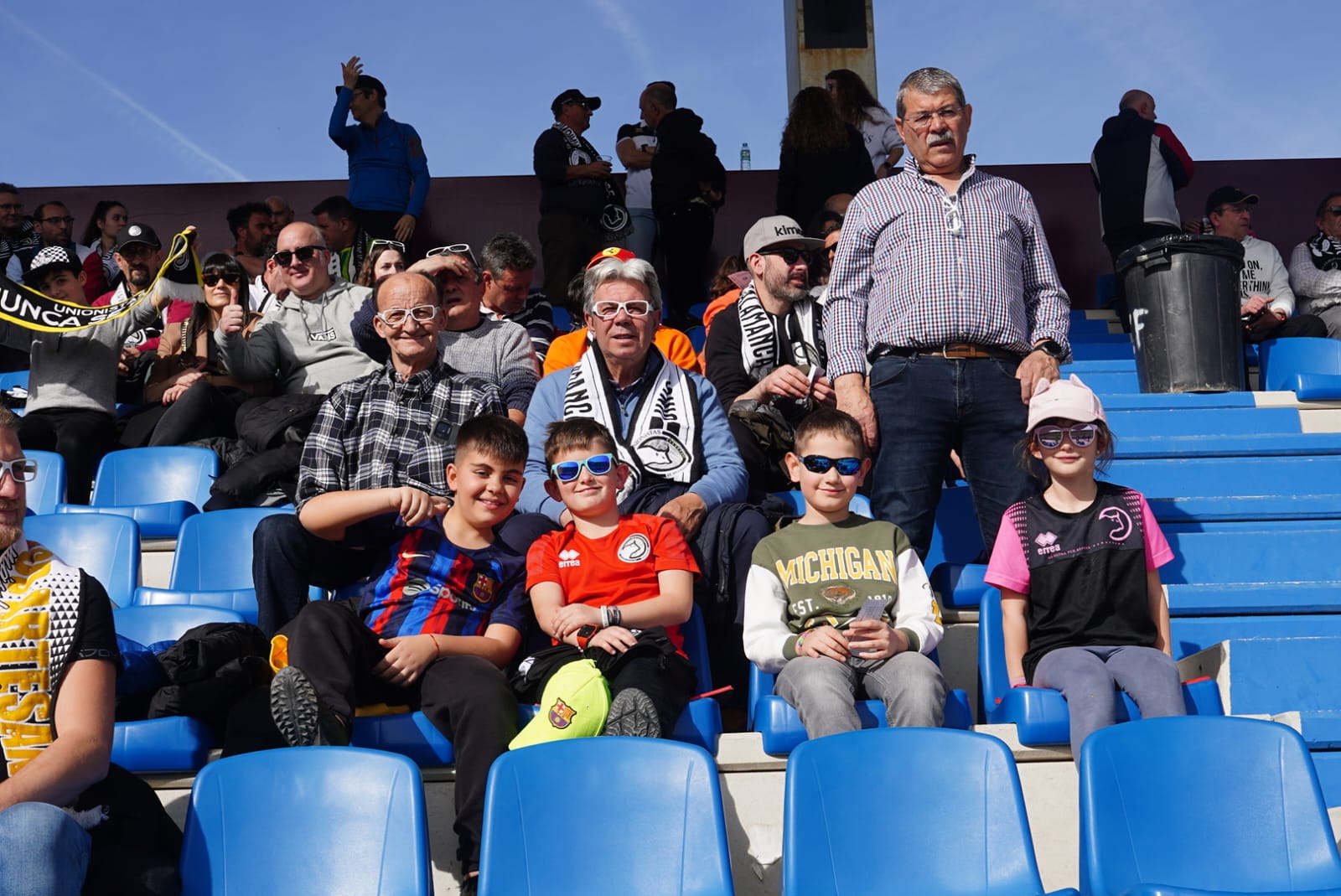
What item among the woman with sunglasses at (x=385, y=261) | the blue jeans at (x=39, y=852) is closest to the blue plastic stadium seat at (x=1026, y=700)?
the blue jeans at (x=39, y=852)

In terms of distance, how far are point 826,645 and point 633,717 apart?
48cm

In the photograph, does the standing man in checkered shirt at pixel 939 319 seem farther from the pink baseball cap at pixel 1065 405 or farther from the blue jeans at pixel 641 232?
the blue jeans at pixel 641 232

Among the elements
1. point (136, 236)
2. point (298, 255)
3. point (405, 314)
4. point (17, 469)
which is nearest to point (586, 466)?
point (405, 314)

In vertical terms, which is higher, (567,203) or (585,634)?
(567,203)

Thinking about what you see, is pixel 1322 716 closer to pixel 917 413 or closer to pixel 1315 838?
pixel 1315 838

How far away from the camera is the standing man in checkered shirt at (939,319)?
329cm

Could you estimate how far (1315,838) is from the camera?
2.25 m

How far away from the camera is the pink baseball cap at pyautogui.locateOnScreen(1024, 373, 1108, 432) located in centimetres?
307

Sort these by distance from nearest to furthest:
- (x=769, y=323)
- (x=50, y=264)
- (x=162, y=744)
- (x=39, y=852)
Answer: (x=39, y=852), (x=162, y=744), (x=769, y=323), (x=50, y=264)

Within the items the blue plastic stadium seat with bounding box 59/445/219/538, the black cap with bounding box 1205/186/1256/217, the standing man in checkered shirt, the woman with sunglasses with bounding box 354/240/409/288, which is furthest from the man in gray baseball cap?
the black cap with bounding box 1205/186/1256/217

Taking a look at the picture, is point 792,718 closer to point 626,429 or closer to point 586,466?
point 586,466

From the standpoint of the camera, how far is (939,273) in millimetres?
3363

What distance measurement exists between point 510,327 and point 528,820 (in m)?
2.34

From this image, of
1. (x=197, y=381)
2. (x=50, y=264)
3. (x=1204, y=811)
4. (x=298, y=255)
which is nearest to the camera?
(x=1204, y=811)
